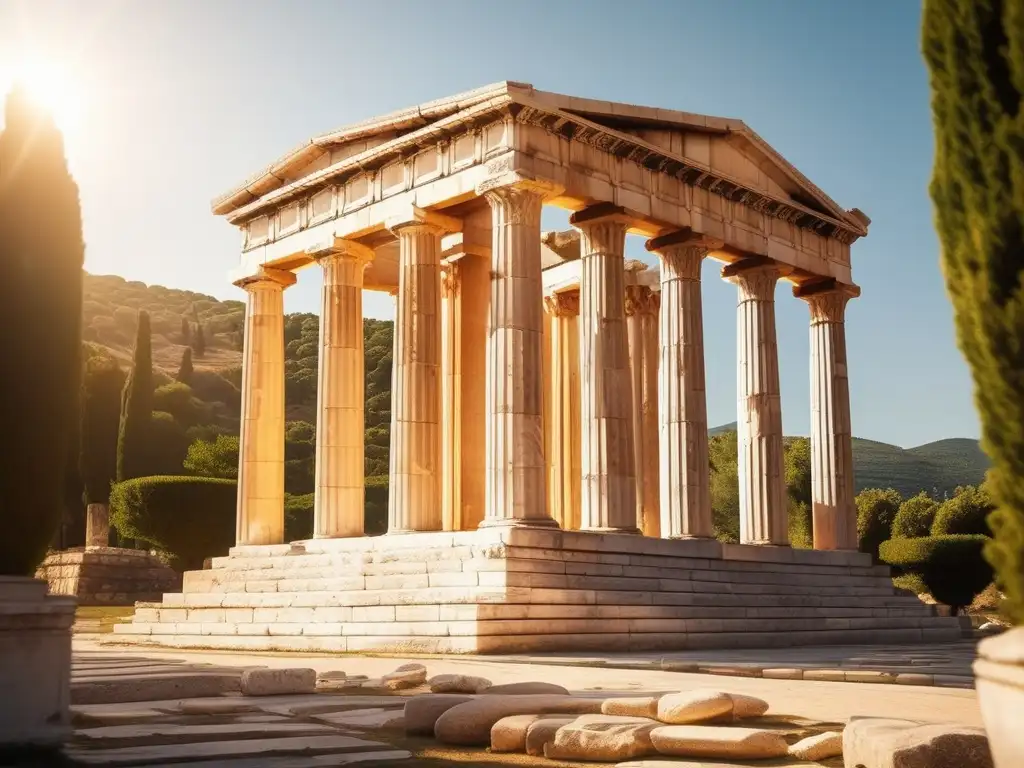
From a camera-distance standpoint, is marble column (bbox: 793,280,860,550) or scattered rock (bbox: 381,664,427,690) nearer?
scattered rock (bbox: 381,664,427,690)

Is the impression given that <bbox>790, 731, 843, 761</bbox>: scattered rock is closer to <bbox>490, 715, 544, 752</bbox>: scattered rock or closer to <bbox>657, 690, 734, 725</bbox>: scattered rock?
<bbox>657, 690, 734, 725</bbox>: scattered rock

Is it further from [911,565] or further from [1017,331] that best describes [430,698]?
[911,565]

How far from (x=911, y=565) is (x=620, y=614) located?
32684 mm

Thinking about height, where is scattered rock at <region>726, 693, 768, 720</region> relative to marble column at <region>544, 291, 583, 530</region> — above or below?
below

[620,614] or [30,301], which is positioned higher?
[30,301]

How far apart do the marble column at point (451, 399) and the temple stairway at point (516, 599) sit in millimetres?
6143

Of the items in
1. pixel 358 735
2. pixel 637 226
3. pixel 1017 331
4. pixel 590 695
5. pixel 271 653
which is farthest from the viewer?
pixel 637 226

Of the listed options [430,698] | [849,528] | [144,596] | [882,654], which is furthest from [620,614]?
[144,596]

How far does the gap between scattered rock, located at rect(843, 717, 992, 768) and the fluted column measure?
25385 millimetres

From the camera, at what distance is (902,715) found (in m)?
12.8

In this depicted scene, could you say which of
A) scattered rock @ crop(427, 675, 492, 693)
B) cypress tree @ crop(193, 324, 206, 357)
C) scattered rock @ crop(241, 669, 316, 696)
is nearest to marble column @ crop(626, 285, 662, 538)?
scattered rock @ crop(427, 675, 492, 693)

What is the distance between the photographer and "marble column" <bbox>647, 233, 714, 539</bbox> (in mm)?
36656

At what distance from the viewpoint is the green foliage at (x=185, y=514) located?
65812 mm

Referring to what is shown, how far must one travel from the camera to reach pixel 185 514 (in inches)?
2591
